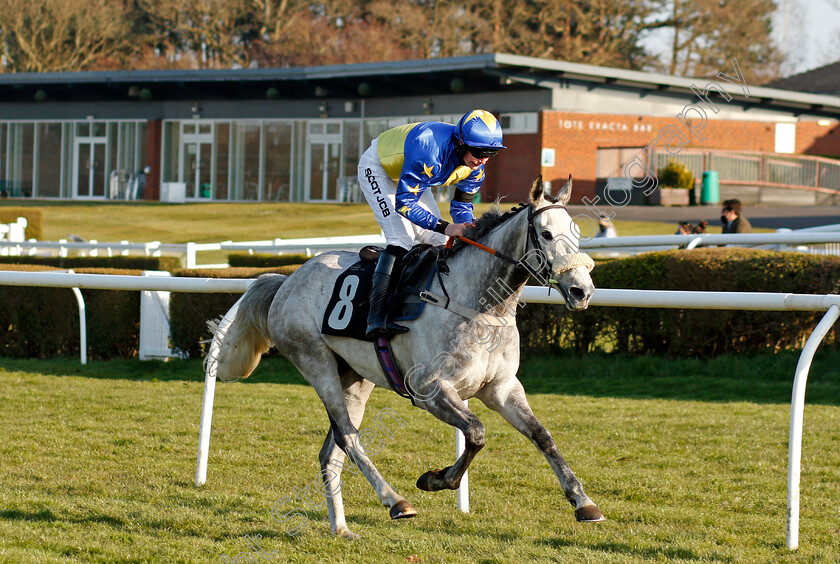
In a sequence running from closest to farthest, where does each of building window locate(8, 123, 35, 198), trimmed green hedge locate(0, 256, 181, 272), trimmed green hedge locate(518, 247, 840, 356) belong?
1. trimmed green hedge locate(518, 247, 840, 356)
2. trimmed green hedge locate(0, 256, 181, 272)
3. building window locate(8, 123, 35, 198)

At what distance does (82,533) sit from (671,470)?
9.74 ft

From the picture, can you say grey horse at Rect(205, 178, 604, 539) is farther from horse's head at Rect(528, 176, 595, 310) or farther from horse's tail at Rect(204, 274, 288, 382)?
horse's tail at Rect(204, 274, 288, 382)

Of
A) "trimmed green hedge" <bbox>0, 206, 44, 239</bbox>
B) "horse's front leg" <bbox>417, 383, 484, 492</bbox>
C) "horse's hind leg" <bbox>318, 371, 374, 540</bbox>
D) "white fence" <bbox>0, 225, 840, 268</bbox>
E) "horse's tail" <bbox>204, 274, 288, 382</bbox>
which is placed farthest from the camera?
"trimmed green hedge" <bbox>0, 206, 44, 239</bbox>

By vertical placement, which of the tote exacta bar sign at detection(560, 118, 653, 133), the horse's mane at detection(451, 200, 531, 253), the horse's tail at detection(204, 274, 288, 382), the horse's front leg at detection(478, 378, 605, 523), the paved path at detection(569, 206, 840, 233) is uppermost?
the tote exacta bar sign at detection(560, 118, 653, 133)

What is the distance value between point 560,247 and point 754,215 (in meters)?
19.4

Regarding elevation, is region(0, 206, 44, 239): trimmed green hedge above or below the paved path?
below

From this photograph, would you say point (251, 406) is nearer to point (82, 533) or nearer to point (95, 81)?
point (82, 533)

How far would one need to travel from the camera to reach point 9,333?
9.28 m

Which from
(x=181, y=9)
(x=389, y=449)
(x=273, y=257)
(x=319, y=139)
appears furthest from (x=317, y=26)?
(x=389, y=449)

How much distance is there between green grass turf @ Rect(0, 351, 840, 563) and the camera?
366 centimetres

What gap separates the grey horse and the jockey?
15 centimetres

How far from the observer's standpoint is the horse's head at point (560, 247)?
124 inches

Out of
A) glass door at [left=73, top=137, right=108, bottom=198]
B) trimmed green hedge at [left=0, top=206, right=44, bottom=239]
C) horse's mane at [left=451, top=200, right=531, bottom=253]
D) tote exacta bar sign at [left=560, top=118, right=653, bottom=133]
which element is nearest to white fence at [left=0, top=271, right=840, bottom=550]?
horse's mane at [left=451, top=200, right=531, bottom=253]

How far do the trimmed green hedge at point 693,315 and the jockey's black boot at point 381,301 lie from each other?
14.3 feet
